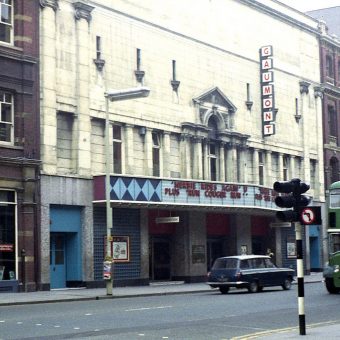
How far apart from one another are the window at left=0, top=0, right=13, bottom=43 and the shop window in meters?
Result: 6.64

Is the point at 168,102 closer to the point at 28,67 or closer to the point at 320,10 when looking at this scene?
the point at 28,67

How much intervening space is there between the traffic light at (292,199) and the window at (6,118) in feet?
67.6

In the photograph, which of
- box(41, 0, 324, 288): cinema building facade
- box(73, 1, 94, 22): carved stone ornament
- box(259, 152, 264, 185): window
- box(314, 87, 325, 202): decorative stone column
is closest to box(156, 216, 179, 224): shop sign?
box(41, 0, 324, 288): cinema building facade

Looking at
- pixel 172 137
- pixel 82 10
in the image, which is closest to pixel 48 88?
pixel 82 10

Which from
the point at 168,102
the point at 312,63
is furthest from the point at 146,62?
the point at 312,63

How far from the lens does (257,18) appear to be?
51.8 meters

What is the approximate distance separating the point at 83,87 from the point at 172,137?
7.32m

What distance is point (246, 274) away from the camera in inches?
1264

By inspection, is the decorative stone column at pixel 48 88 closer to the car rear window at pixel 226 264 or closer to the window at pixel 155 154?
the window at pixel 155 154

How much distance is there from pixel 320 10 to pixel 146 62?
4113 centimetres

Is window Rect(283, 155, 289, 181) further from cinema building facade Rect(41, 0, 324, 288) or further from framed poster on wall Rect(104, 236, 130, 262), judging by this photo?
framed poster on wall Rect(104, 236, 130, 262)

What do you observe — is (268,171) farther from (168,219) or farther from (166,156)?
(168,219)

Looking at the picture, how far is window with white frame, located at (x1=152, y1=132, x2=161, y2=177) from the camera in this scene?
1645 inches

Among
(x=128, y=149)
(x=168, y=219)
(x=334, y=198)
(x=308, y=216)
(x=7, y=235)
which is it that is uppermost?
(x=128, y=149)
